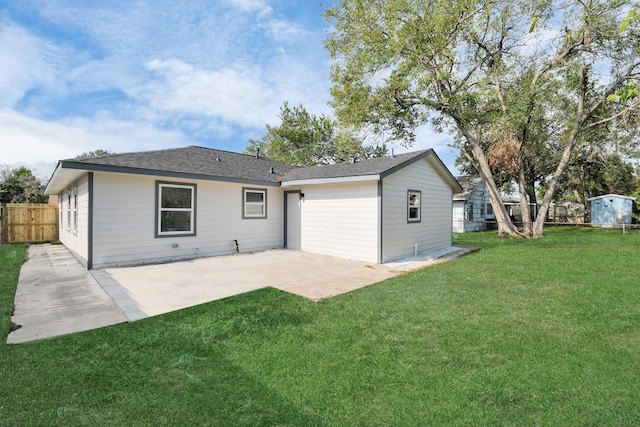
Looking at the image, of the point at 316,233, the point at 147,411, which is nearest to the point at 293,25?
the point at 316,233

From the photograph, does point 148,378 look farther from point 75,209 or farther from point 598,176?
point 598,176

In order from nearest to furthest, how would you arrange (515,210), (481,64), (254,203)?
(254,203) → (481,64) → (515,210)

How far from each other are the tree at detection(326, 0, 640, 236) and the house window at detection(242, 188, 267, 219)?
6.85m

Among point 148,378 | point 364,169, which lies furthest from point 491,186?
point 148,378

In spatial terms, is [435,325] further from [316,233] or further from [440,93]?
[440,93]

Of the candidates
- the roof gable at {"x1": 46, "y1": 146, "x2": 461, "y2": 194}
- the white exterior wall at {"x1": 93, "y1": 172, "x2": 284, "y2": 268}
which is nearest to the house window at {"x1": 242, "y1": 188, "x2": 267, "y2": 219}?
the white exterior wall at {"x1": 93, "y1": 172, "x2": 284, "y2": 268}

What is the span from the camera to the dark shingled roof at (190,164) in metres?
7.46

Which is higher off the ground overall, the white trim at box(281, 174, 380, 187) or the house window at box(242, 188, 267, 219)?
the white trim at box(281, 174, 380, 187)

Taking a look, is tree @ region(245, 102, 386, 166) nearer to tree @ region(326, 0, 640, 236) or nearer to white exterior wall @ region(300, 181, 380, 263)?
tree @ region(326, 0, 640, 236)

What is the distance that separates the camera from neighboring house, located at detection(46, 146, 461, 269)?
7.78 metres

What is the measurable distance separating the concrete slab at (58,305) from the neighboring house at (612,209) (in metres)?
27.9

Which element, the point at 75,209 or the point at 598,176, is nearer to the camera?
the point at 75,209

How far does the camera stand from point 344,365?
9.56ft

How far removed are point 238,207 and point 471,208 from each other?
17.2m
